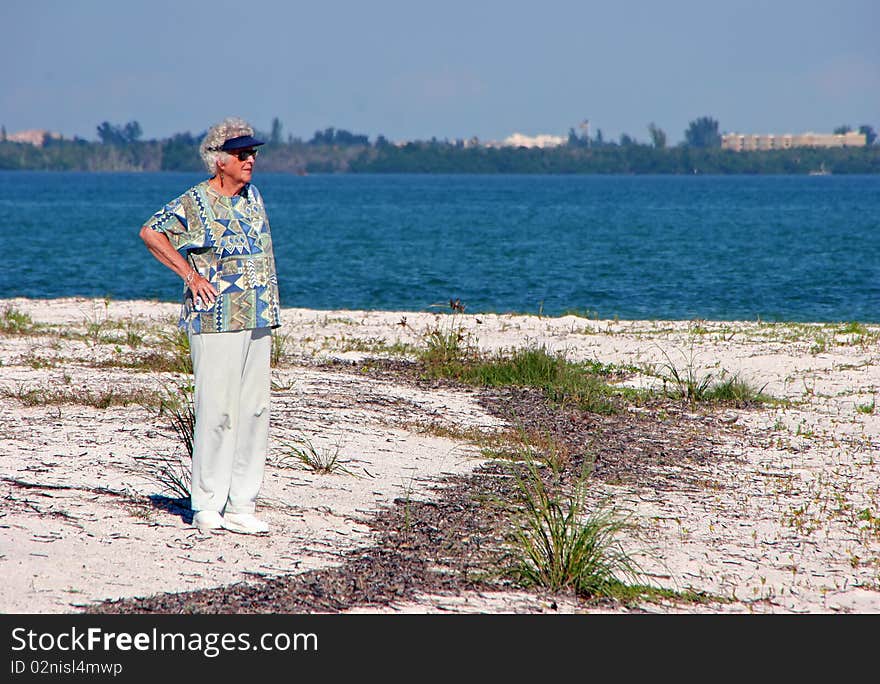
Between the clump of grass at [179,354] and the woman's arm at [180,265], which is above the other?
the woman's arm at [180,265]

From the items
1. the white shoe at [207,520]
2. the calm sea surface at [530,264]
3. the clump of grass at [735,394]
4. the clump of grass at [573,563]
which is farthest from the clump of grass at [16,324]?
the clump of grass at [573,563]

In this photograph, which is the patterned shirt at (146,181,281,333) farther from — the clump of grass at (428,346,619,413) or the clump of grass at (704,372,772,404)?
the clump of grass at (704,372,772,404)

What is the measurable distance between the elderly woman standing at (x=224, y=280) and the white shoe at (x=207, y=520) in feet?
1.11

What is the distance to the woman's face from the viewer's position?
5672 mm

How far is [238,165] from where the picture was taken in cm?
568

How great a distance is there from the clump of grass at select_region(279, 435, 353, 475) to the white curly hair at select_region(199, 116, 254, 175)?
97.5 inches

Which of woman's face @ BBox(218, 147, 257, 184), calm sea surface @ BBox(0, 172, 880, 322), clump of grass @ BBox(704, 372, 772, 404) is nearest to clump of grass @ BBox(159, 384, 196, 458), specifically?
woman's face @ BBox(218, 147, 257, 184)

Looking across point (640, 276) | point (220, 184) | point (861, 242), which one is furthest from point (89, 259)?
point (220, 184)

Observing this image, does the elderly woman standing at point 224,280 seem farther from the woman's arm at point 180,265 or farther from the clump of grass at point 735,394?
the clump of grass at point 735,394

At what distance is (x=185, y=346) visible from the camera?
11602mm

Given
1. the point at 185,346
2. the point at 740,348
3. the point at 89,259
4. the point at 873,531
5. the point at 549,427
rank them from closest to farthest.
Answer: the point at 873,531, the point at 549,427, the point at 185,346, the point at 740,348, the point at 89,259

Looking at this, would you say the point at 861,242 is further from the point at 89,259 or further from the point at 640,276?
the point at 89,259

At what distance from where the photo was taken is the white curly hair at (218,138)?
5.67 metres
